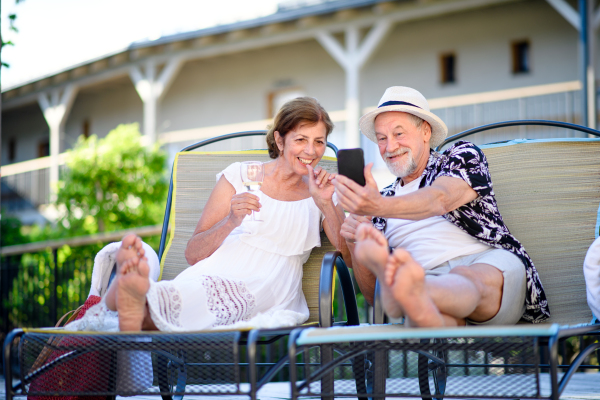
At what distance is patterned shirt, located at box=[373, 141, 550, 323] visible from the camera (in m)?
2.23

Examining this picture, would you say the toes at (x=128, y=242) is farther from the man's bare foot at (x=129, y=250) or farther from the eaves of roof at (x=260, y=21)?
the eaves of roof at (x=260, y=21)

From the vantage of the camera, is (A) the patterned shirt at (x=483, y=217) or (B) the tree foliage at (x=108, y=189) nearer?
(A) the patterned shirt at (x=483, y=217)

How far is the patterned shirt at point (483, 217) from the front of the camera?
7.30 feet

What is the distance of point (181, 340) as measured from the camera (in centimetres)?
186

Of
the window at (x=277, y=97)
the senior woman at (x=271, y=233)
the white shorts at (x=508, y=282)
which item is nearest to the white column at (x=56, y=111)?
the window at (x=277, y=97)

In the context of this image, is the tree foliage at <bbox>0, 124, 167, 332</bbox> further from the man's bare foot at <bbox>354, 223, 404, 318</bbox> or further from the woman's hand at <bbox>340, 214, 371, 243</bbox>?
the man's bare foot at <bbox>354, 223, 404, 318</bbox>

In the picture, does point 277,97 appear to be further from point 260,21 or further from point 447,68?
point 447,68

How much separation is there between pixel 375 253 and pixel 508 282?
592mm

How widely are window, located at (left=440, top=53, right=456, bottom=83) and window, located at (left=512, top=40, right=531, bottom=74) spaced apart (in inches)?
41.7

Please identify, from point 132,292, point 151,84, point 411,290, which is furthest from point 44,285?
point 151,84

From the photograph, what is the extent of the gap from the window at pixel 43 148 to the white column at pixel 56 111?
2901 millimetres

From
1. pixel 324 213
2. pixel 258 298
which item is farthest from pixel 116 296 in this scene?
pixel 324 213

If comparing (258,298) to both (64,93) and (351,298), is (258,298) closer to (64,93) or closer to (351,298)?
(351,298)

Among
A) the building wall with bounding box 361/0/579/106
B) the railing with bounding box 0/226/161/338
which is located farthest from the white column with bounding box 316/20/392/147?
the railing with bounding box 0/226/161/338
